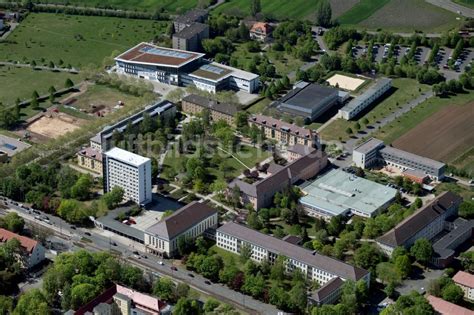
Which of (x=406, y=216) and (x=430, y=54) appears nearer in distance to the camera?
(x=406, y=216)

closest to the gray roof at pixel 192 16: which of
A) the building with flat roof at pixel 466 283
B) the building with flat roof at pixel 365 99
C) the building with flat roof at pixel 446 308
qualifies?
the building with flat roof at pixel 365 99

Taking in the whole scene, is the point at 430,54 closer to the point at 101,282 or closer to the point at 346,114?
the point at 346,114

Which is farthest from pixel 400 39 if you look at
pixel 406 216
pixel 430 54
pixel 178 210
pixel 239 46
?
Answer: pixel 178 210

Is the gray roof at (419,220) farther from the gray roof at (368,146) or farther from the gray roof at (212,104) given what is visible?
the gray roof at (212,104)

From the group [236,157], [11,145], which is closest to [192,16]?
[236,157]

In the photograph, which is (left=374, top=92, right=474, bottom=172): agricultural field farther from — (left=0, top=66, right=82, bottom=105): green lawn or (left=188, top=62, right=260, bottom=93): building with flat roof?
(left=0, top=66, right=82, bottom=105): green lawn
